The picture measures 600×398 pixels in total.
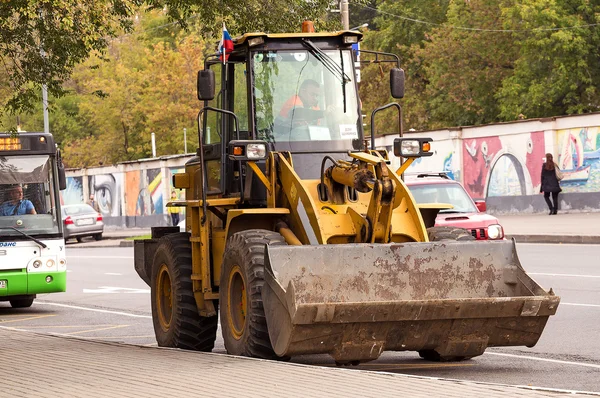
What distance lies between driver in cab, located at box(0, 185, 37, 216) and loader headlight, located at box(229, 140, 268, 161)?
8.78m

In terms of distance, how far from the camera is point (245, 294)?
10.7 metres

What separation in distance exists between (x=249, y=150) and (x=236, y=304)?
1385mm

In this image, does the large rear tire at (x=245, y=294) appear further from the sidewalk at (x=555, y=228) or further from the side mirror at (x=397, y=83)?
the sidewalk at (x=555, y=228)

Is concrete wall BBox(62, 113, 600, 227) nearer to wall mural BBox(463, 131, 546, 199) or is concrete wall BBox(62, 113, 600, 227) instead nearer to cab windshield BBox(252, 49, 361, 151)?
wall mural BBox(463, 131, 546, 199)

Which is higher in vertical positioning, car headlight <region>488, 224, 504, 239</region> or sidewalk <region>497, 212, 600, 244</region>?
car headlight <region>488, 224, 504, 239</region>

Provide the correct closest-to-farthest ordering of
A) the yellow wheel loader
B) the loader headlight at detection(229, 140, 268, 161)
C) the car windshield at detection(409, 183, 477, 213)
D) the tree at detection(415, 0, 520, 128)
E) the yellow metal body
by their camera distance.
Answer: the yellow wheel loader
the yellow metal body
the loader headlight at detection(229, 140, 268, 161)
the car windshield at detection(409, 183, 477, 213)
the tree at detection(415, 0, 520, 128)

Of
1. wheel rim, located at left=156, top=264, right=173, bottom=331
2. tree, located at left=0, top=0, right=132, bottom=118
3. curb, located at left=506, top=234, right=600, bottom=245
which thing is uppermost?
tree, located at left=0, top=0, right=132, bottom=118

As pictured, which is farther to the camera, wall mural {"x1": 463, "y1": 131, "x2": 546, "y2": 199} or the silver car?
the silver car

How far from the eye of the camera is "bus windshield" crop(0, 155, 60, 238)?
63.4ft

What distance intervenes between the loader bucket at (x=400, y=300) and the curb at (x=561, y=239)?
16.6 meters

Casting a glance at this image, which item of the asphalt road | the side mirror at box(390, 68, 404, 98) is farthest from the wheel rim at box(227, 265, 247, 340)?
the side mirror at box(390, 68, 404, 98)

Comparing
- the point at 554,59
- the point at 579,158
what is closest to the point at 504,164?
the point at 579,158

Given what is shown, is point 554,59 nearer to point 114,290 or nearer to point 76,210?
point 76,210

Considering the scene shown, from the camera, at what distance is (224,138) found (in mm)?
12453
